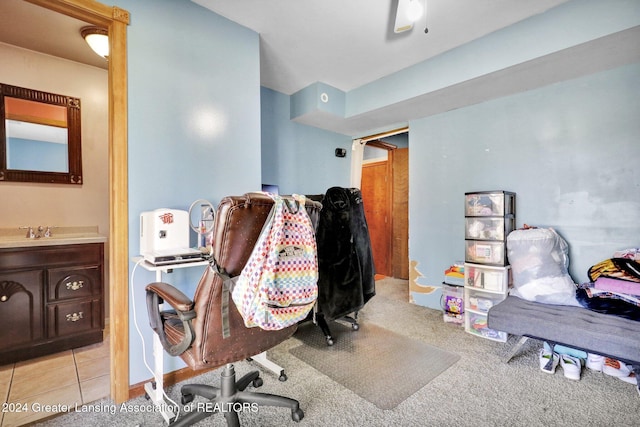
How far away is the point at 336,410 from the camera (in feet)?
5.18

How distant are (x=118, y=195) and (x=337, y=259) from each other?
60.8 inches

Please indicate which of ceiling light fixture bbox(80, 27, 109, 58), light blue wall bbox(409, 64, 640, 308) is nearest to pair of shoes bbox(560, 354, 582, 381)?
light blue wall bbox(409, 64, 640, 308)

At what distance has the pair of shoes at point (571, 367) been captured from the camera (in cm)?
186

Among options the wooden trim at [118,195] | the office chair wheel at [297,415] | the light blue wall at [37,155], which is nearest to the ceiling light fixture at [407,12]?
the wooden trim at [118,195]

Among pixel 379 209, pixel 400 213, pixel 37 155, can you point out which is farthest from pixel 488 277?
pixel 37 155

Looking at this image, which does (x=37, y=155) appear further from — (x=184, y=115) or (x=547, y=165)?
(x=547, y=165)

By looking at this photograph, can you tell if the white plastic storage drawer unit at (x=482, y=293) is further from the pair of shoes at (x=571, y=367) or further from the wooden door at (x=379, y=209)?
the wooden door at (x=379, y=209)

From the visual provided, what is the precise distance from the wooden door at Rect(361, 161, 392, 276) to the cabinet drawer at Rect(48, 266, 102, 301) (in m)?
3.69

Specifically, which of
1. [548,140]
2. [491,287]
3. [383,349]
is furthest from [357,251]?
[548,140]

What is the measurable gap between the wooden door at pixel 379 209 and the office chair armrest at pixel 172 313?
153 inches

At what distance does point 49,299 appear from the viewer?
2.19 m

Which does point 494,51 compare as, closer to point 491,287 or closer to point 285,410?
point 491,287

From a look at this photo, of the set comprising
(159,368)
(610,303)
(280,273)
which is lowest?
(159,368)

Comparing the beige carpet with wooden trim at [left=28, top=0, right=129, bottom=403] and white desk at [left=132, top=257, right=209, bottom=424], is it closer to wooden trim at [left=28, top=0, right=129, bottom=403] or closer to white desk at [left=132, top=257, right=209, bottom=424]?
white desk at [left=132, top=257, right=209, bottom=424]
